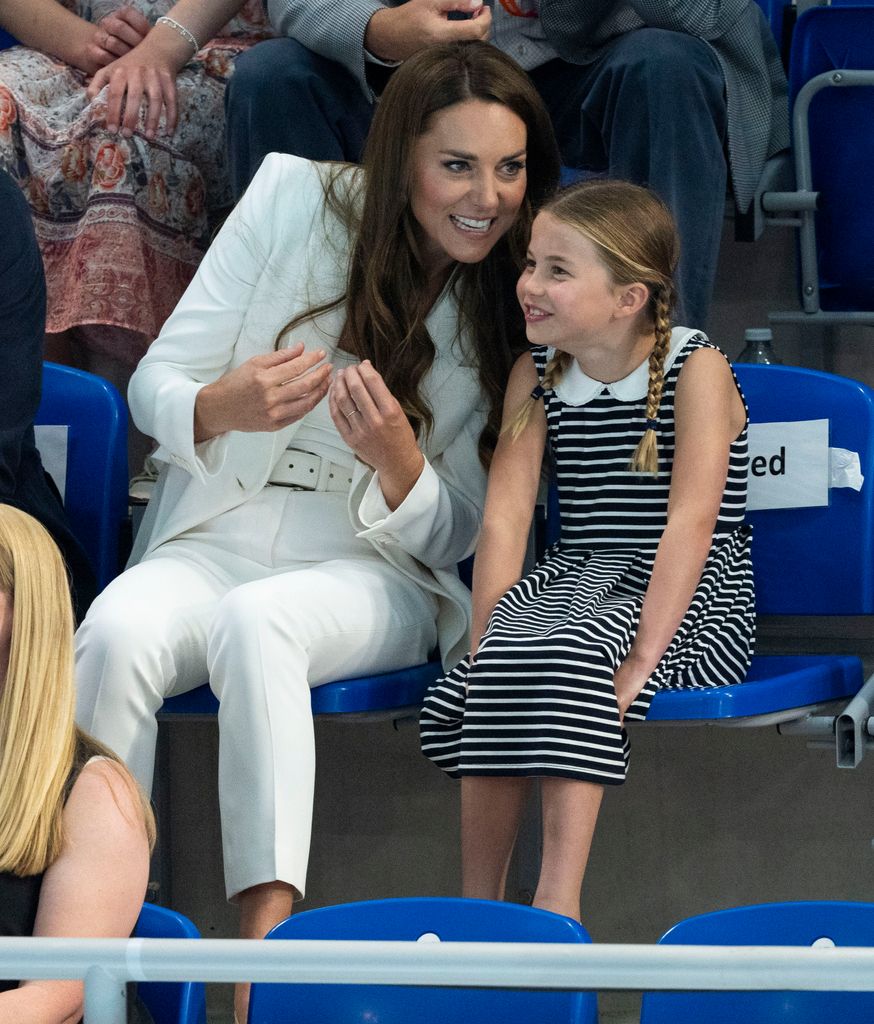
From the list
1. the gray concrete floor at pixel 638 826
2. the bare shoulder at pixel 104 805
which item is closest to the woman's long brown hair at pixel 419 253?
the gray concrete floor at pixel 638 826

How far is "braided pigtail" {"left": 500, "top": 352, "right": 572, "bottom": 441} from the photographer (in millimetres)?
2164

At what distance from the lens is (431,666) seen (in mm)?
2123

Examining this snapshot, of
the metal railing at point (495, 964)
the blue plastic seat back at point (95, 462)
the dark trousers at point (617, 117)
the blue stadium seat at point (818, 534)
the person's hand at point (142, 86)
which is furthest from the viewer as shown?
the person's hand at point (142, 86)

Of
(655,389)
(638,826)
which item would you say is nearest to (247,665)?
(655,389)

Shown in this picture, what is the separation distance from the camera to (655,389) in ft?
6.84

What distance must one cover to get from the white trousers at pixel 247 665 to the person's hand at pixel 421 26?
36.4 inches

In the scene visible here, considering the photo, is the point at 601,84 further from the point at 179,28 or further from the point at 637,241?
the point at 179,28

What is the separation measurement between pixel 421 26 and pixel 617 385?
2.39ft

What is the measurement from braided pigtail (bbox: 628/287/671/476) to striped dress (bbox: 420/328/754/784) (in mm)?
20

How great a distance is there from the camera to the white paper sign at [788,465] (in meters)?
2.20

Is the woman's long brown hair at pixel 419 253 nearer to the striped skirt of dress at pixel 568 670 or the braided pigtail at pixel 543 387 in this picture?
the braided pigtail at pixel 543 387

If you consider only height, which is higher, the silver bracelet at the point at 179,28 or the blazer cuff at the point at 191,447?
the silver bracelet at the point at 179,28

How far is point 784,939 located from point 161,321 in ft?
5.59

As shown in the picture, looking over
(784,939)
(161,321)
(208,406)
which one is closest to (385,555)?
(208,406)
